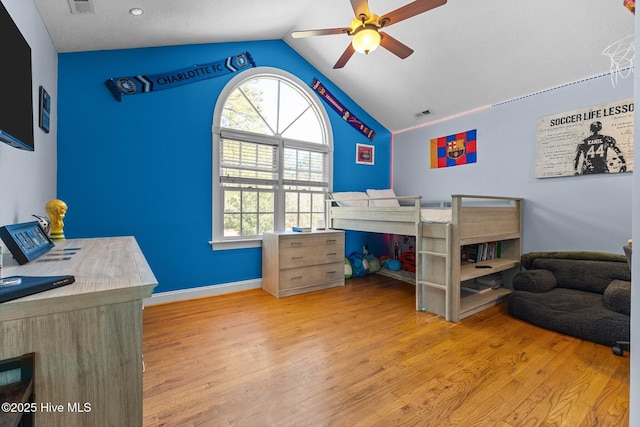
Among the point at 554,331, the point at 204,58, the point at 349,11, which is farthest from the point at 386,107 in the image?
the point at 554,331

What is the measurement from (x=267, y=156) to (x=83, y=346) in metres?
2.98

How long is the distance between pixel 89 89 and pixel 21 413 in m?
2.79

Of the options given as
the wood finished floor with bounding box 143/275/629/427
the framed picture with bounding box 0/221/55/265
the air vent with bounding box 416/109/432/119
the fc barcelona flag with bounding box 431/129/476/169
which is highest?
the air vent with bounding box 416/109/432/119

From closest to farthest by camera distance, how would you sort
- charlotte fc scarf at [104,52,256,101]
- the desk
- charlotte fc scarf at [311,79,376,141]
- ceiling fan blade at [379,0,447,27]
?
the desk, ceiling fan blade at [379,0,447,27], charlotte fc scarf at [104,52,256,101], charlotte fc scarf at [311,79,376,141]

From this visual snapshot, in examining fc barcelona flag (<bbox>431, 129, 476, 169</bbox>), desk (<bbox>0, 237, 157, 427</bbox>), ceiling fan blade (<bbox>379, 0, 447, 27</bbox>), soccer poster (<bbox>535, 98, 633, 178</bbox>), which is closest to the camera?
desk (<bbox>0, 237, 157, 427</bbox>)

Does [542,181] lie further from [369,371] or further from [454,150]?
[369,371]

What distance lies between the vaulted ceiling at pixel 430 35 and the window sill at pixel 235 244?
202 centimetres

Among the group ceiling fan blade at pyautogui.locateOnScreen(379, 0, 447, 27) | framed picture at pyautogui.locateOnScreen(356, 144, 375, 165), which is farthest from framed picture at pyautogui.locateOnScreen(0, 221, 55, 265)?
framed picture at pyautogui.locateOnScreen(356, 144, 375, 165)

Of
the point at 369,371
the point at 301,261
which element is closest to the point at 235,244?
the point at 301,261

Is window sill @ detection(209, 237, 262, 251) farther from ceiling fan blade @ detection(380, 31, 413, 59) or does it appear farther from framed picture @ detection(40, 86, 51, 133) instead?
ceiling fan blade @ detection(380, 31, 413, 59)

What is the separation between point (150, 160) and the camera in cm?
281

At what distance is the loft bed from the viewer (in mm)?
2492

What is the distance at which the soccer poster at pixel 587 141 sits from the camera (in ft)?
8.02

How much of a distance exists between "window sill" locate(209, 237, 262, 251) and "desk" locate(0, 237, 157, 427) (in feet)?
7.77
